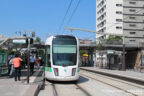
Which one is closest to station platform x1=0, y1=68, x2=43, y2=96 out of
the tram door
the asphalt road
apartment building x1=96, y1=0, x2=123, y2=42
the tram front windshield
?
the asphalt road

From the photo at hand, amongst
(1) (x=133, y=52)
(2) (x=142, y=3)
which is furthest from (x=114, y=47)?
(2) (x=142, y=3)

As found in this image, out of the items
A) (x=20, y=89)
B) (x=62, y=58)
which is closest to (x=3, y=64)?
(x=62, y=58)

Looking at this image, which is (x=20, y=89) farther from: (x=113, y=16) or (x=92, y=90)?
(x=113, y=16)

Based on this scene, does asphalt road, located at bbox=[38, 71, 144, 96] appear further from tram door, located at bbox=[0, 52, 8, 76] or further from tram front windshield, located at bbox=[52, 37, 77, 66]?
tram door, located at bbox=[0, 52, 8, 76]

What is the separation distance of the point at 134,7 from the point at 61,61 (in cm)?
7194

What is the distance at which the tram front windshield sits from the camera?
13180mm

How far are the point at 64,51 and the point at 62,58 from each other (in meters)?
0.48

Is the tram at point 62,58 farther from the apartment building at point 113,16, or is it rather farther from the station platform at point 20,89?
the apartment building at point 113,16

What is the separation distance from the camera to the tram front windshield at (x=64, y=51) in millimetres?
13180

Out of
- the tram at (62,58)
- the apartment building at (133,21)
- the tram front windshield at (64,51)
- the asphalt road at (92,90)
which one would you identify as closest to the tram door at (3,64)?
the tram at (62,58)

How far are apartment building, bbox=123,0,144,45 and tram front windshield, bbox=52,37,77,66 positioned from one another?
6714 cm

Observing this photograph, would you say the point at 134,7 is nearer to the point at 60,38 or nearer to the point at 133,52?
the point at 133,52

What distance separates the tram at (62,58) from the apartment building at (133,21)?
67187 mm

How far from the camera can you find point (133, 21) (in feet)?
258
